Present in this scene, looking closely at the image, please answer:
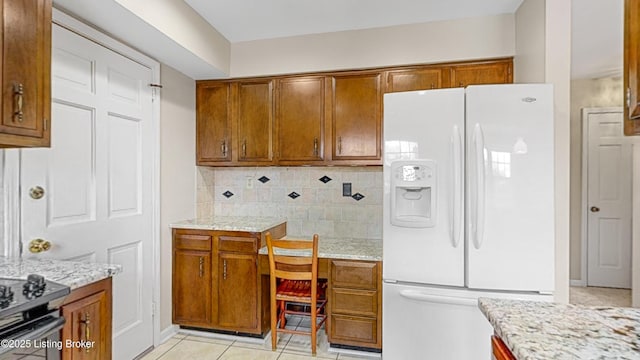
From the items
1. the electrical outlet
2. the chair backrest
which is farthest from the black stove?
the electrical outlet

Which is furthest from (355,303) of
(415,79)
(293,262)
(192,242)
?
(415,79)

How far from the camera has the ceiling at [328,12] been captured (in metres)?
2.35

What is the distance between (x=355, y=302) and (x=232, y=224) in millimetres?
1190

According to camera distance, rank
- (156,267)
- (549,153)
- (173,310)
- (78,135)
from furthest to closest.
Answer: (173,310) → (156,267) → (78,135) → (549,153)

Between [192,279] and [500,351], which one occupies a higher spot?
[500,351]

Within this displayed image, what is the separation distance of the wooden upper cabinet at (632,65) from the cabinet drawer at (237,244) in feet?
7.52

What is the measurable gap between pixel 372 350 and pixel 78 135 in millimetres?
2407

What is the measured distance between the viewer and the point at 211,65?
2729mm

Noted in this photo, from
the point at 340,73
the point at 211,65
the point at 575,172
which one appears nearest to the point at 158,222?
the point at 211,65

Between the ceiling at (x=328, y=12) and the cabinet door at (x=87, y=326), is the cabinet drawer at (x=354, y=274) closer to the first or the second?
the cabinet door at (x=87, y=326)

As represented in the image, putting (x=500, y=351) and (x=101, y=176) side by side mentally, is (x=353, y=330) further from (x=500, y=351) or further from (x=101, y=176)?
(x=101, y=176)

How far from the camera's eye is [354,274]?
2.42 m

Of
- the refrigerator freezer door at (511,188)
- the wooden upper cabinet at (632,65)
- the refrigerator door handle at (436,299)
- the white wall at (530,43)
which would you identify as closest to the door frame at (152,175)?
the refrigerator door handle at (436,299)

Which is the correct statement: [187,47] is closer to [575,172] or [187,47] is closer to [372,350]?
[372,350]
